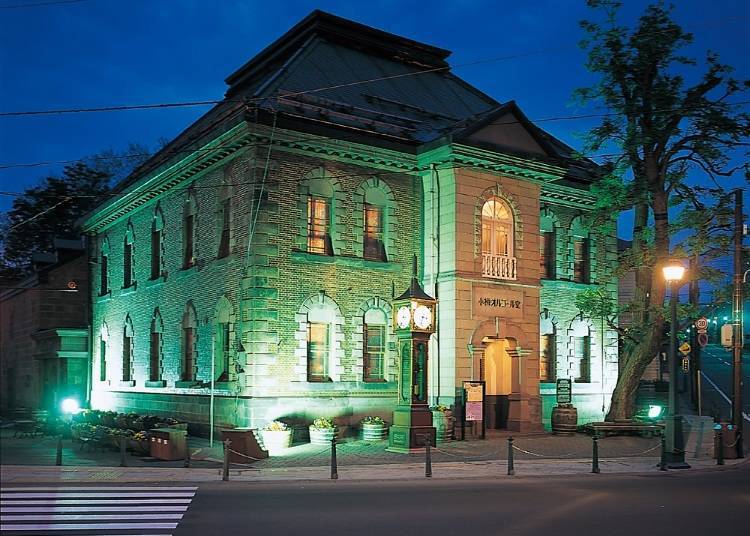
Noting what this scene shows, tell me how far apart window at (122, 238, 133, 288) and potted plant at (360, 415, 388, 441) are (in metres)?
14.5

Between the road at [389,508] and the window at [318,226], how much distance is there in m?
10.2

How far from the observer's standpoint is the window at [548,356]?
103 feet

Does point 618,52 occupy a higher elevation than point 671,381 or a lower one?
higher

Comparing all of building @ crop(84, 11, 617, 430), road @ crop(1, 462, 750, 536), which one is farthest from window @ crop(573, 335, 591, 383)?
road @ crop(1, 462, 750, 536)

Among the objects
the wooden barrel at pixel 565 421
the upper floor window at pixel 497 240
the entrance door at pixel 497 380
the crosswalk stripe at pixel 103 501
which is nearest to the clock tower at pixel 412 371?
the upper floor window at pixel 497 240

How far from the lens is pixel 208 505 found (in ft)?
43.8

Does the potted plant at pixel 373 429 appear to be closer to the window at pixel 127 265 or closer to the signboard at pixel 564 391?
the signboard at pixel 564 391

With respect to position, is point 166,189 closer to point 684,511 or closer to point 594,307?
point 594,307

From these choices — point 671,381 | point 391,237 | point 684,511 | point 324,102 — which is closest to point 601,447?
point 671,381

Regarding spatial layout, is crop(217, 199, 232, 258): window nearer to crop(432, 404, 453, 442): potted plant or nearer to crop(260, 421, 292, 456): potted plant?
crop(260, 421, 292, 456): potted plant

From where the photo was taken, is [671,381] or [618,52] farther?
[618,52]

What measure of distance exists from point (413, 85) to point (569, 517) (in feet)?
74.1

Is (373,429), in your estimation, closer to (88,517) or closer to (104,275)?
(88,517)

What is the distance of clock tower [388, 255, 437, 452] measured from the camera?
22.5 metres
